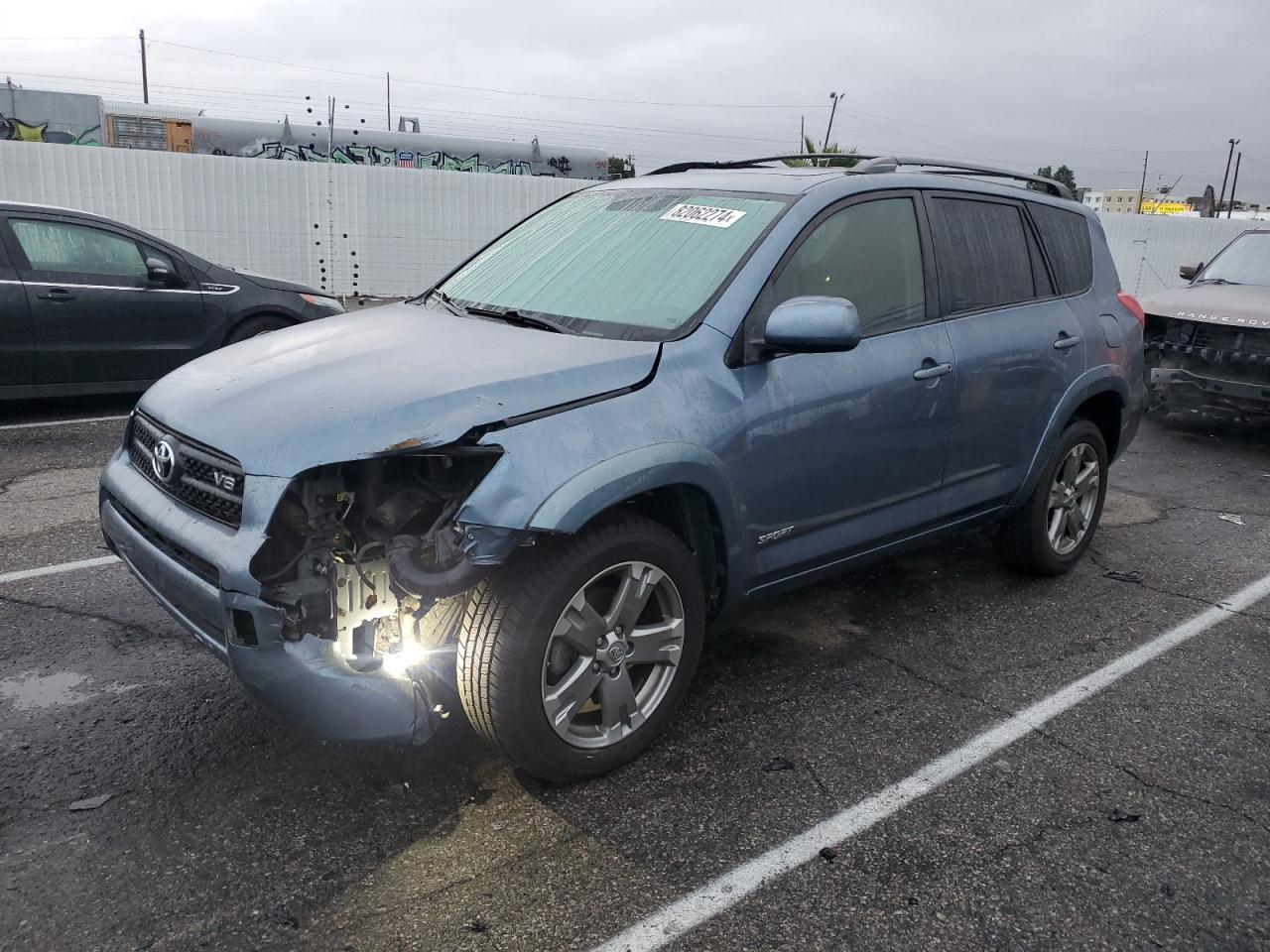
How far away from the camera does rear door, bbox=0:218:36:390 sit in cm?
701

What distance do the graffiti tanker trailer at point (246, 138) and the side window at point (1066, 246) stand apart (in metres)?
19.7

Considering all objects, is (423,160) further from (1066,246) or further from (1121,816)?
(1121,816)

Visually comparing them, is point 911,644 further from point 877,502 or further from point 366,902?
point 366,902

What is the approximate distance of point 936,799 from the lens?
2.98 metres

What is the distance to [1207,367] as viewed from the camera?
789 cm

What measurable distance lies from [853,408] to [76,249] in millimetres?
6349

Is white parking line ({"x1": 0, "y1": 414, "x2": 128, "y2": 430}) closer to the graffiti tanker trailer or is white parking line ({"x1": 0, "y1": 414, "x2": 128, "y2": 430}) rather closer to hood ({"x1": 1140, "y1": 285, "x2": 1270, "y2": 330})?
hood ({"x1": 1140, "y1": 285, "x2": 1270, "y2": 330})

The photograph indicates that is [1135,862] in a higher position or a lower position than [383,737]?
lower

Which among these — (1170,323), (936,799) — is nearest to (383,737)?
(936,799)

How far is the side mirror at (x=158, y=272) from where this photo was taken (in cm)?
757

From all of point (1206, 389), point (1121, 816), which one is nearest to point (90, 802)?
point (1121, 816)

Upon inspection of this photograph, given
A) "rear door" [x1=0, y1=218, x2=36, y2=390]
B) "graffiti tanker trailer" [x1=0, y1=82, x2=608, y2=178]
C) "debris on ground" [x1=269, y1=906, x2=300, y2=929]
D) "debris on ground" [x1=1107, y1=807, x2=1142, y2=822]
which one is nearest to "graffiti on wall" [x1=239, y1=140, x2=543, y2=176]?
"graffiti tanker trailer" [x1=0, y1=82, x2=608, y2=178]

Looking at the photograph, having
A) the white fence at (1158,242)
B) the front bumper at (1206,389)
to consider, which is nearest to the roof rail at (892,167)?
the front bumper at (1206,389)

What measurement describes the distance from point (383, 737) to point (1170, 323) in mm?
7650
